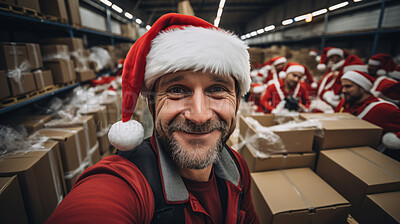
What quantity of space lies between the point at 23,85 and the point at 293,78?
3975mm

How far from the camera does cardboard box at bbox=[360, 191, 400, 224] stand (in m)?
0.88

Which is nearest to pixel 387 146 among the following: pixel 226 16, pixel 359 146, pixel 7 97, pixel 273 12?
pixel 359 146

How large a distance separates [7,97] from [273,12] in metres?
2.25

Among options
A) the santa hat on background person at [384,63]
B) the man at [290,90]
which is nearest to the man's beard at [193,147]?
the man at [290,90]

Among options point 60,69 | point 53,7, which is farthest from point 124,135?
point 53,7

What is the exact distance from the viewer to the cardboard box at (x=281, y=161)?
1418mm

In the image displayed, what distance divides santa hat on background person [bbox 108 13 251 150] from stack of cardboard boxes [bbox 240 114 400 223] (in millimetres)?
965

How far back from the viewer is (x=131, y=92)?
0.67m

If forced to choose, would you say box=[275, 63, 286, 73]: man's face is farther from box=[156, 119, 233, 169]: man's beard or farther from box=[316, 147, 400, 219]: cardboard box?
box=[156, 119, 233, 169]: man's beard

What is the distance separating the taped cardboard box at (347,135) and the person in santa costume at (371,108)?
14cm

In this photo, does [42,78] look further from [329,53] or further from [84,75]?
[329,53]

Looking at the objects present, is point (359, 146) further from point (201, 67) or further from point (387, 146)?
point (201, 67)

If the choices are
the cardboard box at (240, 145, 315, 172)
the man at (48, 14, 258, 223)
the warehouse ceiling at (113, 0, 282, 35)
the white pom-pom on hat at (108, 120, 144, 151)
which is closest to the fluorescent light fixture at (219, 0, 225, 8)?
the warehouse ceiling at (113, 0, 282, 35)

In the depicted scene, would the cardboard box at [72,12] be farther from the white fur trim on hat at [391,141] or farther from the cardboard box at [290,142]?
the white fur trim on hat at [391,141]
